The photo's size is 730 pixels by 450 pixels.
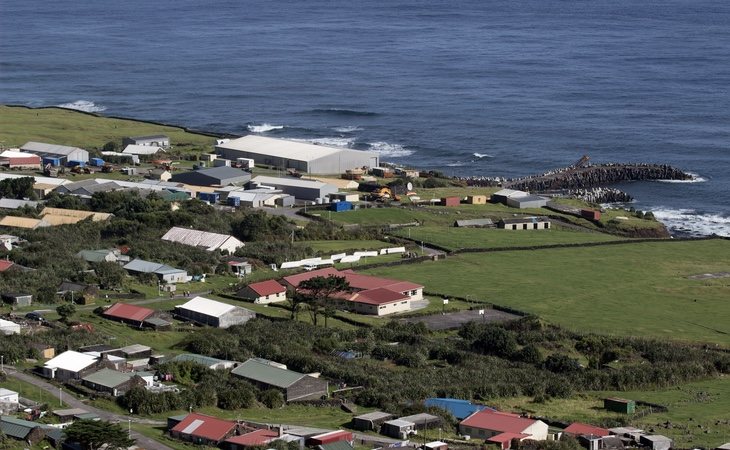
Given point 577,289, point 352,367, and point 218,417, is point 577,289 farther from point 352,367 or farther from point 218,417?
point 218,417

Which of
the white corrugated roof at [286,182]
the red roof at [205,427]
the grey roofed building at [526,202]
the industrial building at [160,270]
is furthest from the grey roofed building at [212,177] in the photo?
the red roof at [205,427]

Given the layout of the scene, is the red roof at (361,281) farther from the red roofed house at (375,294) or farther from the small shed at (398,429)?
the small shed at (398,429)

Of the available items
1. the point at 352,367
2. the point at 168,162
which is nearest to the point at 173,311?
the point at 352,367

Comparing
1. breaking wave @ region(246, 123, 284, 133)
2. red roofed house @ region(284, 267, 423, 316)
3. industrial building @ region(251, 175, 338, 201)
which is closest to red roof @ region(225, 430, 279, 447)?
red roofed house @ region(284, 267, 423, 316)

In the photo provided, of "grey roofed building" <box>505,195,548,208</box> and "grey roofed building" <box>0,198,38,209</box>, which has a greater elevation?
"grey roofed building" <box>0,198,38,209</box>

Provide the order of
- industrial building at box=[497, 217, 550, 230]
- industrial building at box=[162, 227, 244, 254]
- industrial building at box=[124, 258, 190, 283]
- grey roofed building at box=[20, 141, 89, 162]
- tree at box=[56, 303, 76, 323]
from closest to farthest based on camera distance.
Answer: tree at box=[56, 303, 76, 323]
industrial building at box=[124, 258, 190, 283]
industrial building at box=[162, 227, 244, 254]
industrial building at box=[497, 217, 550, 230]
grey roofed building at box=[20, 141, 89, 162]

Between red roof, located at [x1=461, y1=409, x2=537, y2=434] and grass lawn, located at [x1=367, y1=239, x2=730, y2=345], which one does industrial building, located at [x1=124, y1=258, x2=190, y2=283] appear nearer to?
grass lawn, located at [x1=367, y1=239, x2=730, y2=345]
